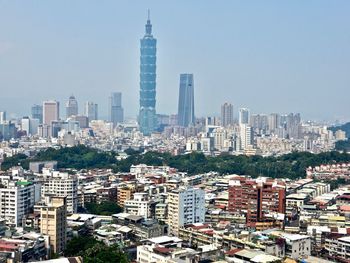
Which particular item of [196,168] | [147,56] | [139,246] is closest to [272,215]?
[139,246]

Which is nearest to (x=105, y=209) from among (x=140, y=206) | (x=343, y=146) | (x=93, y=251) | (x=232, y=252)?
(x=140, y=206)

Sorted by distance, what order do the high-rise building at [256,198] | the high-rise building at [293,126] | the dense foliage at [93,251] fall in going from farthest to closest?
1. the high-rise building at [293,126]
2. the high-rise building at [256,198]
3. the dense foliage at [93,251]

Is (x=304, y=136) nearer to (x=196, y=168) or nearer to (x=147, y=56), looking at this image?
(x=147, y=56)

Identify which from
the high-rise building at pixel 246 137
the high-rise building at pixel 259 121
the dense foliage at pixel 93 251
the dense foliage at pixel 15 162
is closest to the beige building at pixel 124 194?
the dense foliage at pixel 93 251

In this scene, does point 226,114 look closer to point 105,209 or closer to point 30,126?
point 30,126

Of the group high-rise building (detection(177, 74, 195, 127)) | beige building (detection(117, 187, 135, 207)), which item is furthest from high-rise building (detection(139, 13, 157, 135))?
beige building (detection(117, 187, 135, 207))

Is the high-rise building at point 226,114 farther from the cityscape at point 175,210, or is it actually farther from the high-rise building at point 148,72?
the cityscape at point 175,210
